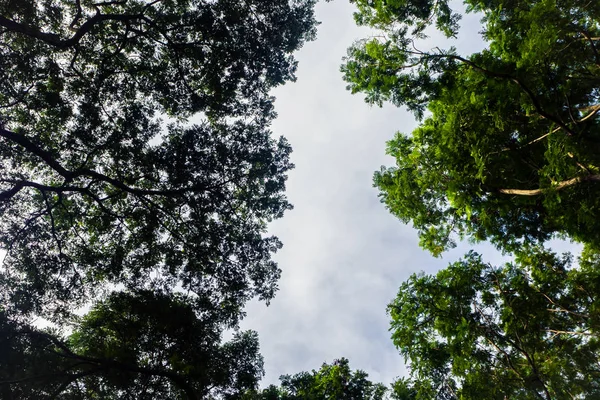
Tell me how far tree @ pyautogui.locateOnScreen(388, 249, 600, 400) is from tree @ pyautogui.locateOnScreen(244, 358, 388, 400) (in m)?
5.50

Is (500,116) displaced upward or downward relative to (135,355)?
upward

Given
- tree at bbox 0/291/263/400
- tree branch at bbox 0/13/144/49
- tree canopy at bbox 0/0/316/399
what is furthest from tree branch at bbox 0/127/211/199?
tree at bbox 0/291/263/400

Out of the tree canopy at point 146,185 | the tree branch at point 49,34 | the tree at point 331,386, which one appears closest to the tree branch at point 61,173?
the tree canopy at point 146,185

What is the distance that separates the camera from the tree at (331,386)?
51.7 ft

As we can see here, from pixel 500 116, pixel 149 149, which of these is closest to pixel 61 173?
pixel 149 149

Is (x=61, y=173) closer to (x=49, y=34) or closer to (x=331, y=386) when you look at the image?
(x=49, y=34)

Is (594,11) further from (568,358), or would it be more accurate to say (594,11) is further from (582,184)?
(568,358)

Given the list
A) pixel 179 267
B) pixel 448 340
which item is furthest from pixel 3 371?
pixel 448 340

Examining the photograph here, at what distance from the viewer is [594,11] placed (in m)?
8.53

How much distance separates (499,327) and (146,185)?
1286 centimetres

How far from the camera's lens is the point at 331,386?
634 inches

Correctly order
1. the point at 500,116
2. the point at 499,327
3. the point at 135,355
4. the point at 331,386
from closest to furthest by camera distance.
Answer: the point at 500,116 < the point at 135,355 < the point at 499,327 < the point at 331,386

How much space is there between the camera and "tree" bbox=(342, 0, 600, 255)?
728 cm

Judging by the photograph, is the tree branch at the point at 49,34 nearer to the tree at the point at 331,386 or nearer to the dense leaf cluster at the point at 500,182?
the dense leaf cluster at the point at 500,182
